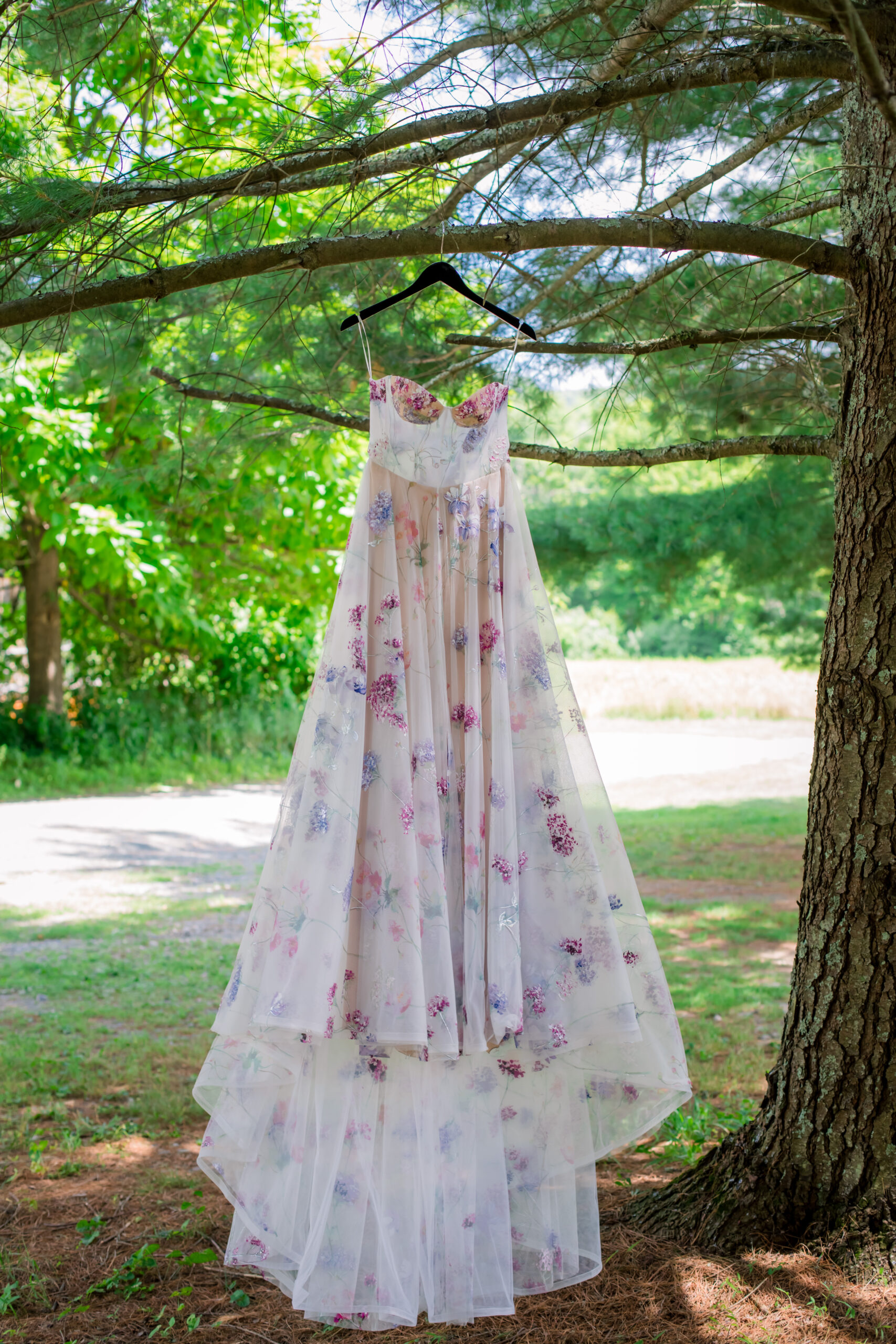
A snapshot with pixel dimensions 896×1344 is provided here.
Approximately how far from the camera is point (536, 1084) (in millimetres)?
1825

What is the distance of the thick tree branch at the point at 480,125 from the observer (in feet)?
5.25

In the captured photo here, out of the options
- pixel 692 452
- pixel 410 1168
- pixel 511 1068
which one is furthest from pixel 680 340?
pixel 410 1168

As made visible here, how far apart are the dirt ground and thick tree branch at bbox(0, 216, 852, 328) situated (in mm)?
1831

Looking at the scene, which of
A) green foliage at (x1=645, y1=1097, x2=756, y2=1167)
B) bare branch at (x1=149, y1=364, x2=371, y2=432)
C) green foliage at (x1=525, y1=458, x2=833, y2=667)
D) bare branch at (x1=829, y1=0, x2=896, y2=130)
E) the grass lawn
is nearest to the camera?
bare branch at (x1=829, y1=0, x2=896, y2=130)

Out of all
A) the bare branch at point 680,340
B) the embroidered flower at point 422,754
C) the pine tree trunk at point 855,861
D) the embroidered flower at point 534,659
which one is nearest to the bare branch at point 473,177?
the bare branch at point 680,340

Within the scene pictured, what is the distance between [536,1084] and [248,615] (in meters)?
9.32

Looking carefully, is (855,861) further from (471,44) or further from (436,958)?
(471,44)

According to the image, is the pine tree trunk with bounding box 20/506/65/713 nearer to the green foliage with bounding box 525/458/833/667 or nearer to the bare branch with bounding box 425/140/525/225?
the green foliage with bounding box 525/458/833/667

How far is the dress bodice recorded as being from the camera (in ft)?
5.97

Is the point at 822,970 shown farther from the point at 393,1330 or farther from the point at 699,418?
the point at 699,418

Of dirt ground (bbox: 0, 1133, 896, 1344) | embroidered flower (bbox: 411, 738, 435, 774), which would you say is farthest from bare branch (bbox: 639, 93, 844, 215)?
dirt ground (bbox: 0, 1133, 896, 1344)

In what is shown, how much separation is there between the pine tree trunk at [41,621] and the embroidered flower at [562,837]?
7.87 meters

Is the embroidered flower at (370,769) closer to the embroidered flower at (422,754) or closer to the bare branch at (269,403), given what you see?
the embroidered flower at (422,754)

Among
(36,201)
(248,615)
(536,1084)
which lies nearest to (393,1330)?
(536,1084)
